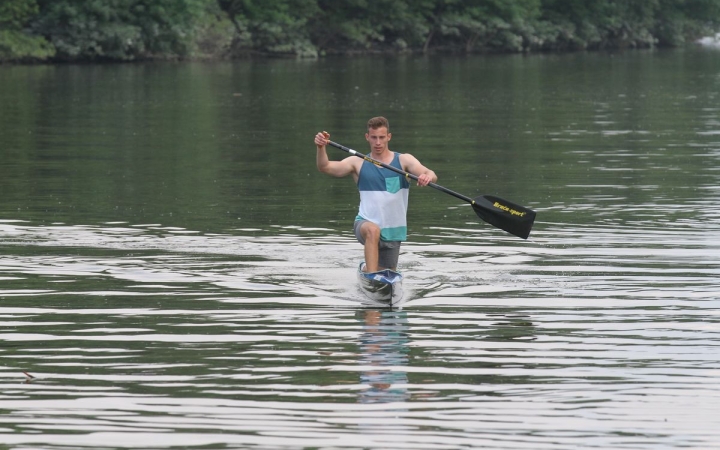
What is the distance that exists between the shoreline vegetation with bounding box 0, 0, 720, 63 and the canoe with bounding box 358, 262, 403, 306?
4987cm

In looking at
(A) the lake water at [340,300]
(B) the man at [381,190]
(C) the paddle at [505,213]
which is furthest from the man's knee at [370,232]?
(C) the paddle at [505,213]

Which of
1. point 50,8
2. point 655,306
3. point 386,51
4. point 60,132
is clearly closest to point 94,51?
point 50,8

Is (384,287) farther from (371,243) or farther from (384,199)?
(384,199)

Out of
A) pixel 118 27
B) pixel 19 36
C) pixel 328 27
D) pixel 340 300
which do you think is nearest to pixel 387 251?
pixel 340 300

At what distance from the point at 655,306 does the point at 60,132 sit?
18475 millimetres

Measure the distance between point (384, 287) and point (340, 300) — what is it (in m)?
0.39

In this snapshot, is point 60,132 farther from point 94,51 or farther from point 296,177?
point 94,51

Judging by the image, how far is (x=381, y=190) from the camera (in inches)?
472

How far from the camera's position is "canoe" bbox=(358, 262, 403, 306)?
1114 cm

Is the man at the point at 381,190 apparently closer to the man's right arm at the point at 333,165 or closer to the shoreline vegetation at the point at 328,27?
the man's right arm at the point at 333,165

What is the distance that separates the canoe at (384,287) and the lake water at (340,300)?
0.14 m

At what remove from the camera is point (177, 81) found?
157 ft

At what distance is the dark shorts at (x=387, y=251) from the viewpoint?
39.2 ft

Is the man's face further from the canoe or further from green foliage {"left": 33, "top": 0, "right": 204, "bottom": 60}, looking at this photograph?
green foliage {"left": 33, "top": 0, "right": 204, "bottom": 60}
